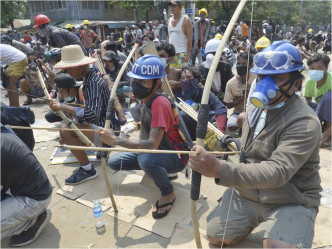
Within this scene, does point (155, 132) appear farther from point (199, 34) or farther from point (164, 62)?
point (199, 34)

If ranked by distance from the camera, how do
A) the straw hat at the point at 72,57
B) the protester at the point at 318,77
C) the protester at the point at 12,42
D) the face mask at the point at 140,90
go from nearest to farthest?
the face mask at the point at 140,90 < the straw hat at the point at 72,57 < the protester at the point at 318,77 < the protester at the point at 12,42

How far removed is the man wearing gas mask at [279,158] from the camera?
183 centimetres

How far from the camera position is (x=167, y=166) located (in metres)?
3.01

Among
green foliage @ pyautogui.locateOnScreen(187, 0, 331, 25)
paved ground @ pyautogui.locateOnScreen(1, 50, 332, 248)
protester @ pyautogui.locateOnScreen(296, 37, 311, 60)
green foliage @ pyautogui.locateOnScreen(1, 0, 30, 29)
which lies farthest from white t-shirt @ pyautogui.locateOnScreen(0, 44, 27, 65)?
green foliage @ pyautogui.locateOnScreen(1, 0, 30, 29)

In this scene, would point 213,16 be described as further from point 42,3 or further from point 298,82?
point 298,82

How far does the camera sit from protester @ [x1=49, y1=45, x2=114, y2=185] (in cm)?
340

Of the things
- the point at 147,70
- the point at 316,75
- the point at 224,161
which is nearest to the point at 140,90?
the point at 147,70

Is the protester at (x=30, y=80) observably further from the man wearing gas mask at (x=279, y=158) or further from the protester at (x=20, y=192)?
the man wearing gas mask at (x=279, y=158)

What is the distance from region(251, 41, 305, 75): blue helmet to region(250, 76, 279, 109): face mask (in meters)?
0.07

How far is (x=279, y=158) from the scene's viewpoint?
1.85m

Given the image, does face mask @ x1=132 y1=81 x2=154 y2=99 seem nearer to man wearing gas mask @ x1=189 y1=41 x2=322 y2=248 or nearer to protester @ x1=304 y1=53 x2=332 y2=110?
man wearing gas mask @ x1=189 y1=41 x2=322 y2=248

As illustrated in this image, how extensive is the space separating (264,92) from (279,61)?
247 millimetres

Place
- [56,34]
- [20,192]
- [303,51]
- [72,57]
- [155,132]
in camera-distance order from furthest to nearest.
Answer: [303,51] < [56,34] < [72,57] < [155,132] < [20,192]

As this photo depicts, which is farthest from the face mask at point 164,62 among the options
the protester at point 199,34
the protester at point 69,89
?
the protester at point 199,34
